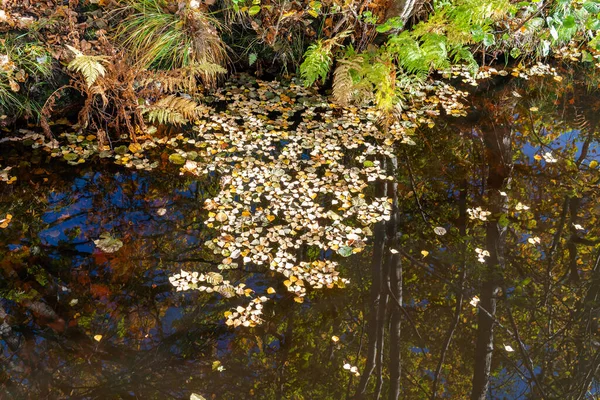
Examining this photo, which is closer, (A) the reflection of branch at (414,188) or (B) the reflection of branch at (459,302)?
(B) the reflection of branch at (459,302)

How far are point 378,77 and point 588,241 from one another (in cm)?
255

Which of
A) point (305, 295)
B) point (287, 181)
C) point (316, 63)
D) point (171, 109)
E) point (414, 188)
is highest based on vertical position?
point (316, 63)

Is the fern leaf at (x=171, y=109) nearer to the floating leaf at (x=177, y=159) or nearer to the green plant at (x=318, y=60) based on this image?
the floating leaf at (x=177, y=159)

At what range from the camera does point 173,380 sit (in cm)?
301

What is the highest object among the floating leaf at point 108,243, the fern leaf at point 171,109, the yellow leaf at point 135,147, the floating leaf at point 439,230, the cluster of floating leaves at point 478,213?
the fern leaf at point 171,109

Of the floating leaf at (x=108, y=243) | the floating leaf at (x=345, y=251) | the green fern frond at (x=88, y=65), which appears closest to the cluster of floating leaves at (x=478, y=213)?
the floating leaf at (x=345, y=251)

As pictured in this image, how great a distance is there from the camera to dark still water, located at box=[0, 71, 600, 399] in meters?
3.10

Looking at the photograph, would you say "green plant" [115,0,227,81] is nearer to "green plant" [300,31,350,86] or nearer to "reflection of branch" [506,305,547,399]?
"green plant" [300,31,350,86]

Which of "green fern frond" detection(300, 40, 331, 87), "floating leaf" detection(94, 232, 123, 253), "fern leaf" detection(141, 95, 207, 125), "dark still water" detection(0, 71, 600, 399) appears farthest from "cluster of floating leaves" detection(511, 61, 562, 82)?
"floating leaf" detection(94, 232, 123, 253)

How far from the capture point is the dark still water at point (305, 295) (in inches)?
122

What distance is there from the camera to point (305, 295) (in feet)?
11.6

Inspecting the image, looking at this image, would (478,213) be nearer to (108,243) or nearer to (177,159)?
(177,159)

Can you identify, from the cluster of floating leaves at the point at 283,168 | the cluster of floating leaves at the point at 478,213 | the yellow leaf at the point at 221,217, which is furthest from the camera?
the cluster of floating leaves at the point at 478,213

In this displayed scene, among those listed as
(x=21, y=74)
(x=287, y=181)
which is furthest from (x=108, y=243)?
(x=21, y=74)
